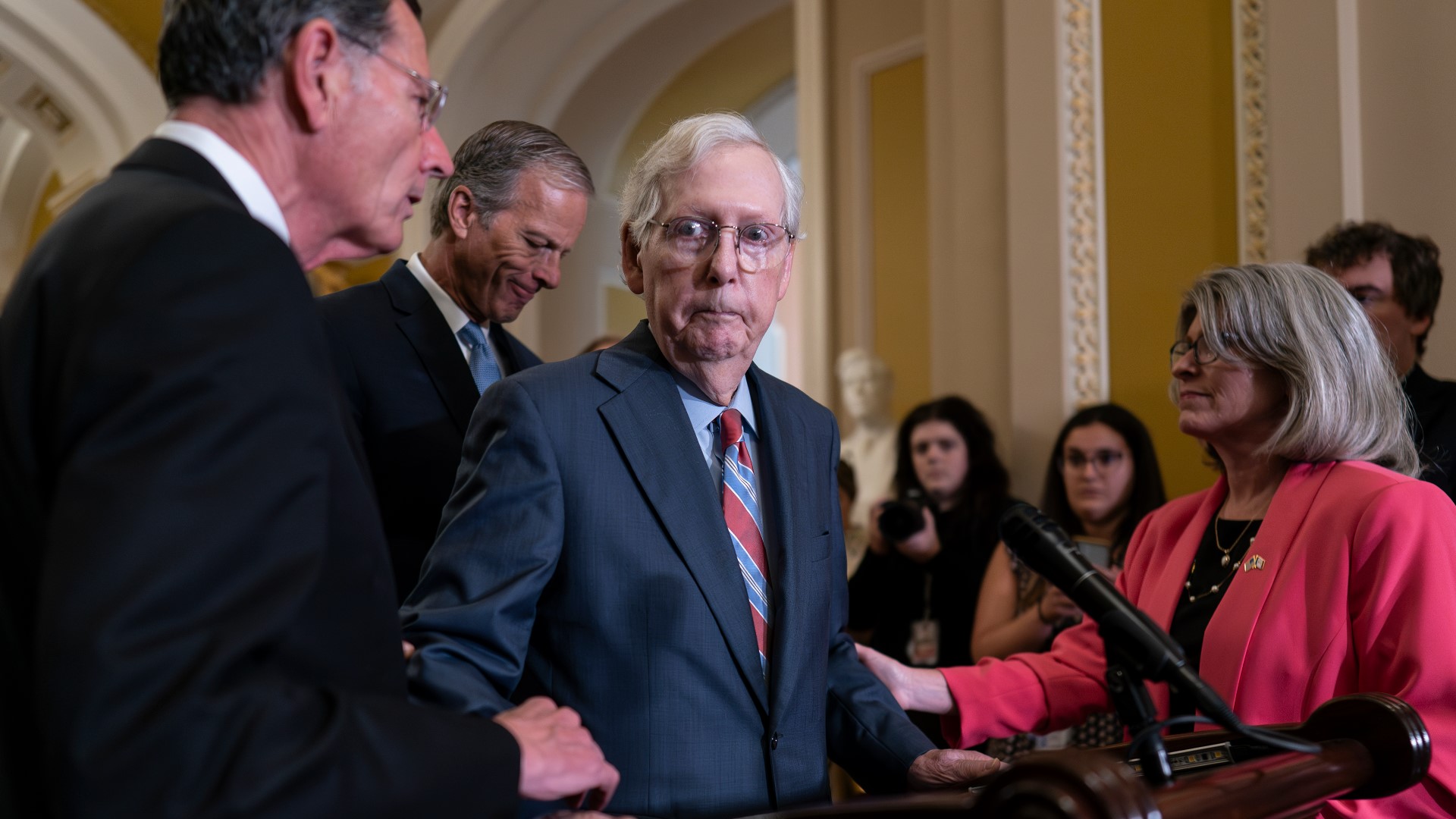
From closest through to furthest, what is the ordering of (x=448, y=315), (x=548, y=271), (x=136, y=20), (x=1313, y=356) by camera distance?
1. (x=1313, y=356)
2. (x=448, y=315)
3. (x=548, y=271)
4. (x=136, y=20)

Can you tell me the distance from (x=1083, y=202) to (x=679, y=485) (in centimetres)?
296

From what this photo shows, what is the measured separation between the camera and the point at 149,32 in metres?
9.09

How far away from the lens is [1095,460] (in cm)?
388

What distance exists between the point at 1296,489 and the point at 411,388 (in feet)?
5.28

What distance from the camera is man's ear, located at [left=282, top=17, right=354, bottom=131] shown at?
111 centimetres

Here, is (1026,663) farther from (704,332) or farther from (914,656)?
Result: (914,656)

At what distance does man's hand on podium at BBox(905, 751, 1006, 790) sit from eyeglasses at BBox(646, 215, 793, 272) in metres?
0.75

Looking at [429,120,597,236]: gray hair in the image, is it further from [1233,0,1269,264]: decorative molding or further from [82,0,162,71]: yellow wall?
[82,0,162,71]: yellow wall

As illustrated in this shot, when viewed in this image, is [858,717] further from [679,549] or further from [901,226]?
[901,226]

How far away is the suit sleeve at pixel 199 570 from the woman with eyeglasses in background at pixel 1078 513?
277 centimetres

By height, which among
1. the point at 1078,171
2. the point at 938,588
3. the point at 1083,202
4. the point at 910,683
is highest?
the point at 1078,171

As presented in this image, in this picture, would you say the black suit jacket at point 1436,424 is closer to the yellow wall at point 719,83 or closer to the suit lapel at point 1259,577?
the suit lapel at point 1259,577

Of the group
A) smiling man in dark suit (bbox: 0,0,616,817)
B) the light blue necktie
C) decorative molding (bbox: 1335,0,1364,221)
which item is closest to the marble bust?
decorative molding (bbox: 1335,0,1364,221)

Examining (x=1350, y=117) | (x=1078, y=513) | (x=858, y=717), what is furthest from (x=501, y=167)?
(x=1350, y=117)
